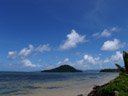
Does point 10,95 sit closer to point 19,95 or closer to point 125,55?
point 19,95

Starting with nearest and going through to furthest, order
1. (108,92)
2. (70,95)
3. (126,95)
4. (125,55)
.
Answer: (126,95) < (108,92) < (70,95) < (125,55)

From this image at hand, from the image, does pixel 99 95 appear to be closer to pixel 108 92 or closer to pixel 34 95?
pixel 108 92

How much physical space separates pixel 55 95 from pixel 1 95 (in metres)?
7.65

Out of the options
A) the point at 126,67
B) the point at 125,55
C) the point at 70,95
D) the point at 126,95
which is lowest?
the point at 70,95

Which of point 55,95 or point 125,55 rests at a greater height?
point 125,55

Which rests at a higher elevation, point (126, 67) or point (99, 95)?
point (126, 67)

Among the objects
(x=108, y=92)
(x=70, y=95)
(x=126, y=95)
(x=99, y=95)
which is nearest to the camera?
(x=126, y=95)

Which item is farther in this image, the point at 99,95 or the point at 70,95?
the point at 70,95

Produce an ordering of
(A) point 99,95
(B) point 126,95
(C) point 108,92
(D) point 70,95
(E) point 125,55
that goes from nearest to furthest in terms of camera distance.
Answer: (B) point 126,95
(C) point 108,92
(A) point 99,95
(D) point 70,95
(E) point 125,55

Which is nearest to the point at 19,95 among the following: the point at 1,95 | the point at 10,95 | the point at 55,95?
the point at 10,95

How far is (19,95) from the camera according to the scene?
20.4m

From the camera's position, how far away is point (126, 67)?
23.6 meters

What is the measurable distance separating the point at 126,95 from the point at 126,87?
4.71 feet

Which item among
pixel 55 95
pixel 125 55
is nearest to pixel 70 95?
pixel 55 95
